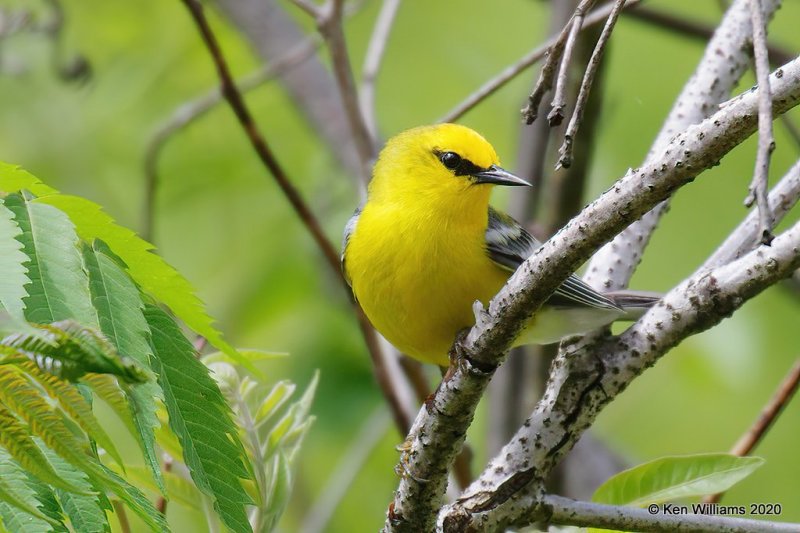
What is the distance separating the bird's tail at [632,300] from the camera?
128 inches

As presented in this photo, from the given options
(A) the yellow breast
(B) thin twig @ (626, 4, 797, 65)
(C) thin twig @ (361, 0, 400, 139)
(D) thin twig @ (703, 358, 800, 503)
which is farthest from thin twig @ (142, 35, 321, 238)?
(D) thin twig @ (703, 358, 800, 503)

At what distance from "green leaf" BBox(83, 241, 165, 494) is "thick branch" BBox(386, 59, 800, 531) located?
75 centimetres

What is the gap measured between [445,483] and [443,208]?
144cm

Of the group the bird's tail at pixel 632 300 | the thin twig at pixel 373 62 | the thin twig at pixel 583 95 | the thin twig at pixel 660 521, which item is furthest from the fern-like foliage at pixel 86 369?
the thin twig at pixel 373 62

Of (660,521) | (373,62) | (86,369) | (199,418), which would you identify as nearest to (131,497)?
(199,418)

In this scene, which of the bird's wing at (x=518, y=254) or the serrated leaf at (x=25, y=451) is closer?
the serrated leaf at (x=25, y=451)

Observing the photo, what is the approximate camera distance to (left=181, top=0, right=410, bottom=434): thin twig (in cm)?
412

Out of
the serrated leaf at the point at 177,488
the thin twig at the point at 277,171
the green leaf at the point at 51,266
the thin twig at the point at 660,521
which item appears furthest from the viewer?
the thin twig at the point at 277,171

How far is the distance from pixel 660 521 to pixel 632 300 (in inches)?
41.9

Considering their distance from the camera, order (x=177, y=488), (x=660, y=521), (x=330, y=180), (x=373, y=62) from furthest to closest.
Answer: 1. (x=330, y=180)
2. (x=373, y=62)
3. (x=177, y=488)
4. (x=660, y=521)

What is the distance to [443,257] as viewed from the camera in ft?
11.7

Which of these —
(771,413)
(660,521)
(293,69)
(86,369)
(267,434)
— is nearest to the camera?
(86,369)

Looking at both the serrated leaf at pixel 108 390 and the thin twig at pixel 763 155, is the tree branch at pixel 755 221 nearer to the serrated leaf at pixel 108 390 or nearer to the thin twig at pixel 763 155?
the thin twig at pixel 763 155

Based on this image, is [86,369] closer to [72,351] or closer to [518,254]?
[72,351]
